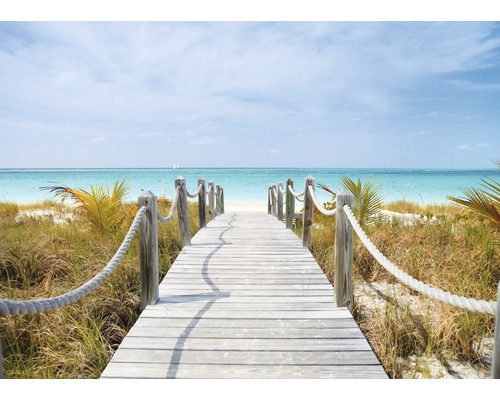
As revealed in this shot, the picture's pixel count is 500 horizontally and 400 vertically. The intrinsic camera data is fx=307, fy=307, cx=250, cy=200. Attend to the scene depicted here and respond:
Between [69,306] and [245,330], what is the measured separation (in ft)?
6.51

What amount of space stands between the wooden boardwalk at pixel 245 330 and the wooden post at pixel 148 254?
126 millimetres

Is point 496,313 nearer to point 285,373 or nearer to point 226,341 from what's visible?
point 285,373

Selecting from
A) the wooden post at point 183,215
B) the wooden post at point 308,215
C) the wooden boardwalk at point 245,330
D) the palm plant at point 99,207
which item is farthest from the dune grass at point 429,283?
the palm plant at point 99,207

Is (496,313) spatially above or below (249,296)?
above

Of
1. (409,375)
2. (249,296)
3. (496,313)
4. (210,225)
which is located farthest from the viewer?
(210,225)

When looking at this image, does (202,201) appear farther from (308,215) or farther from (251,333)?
(251,333)

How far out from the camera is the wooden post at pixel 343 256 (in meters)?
3.27

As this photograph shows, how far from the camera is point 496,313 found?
57.6 inches

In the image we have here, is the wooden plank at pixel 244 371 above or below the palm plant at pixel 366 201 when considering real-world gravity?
Result: below

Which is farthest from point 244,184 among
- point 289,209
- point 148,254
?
point 148,254

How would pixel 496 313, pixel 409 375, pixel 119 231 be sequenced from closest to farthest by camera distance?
pixel 496 313 < pixel 409 375 < pixel 119 231

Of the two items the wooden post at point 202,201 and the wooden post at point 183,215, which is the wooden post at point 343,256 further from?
the wooden post at point 202,201
